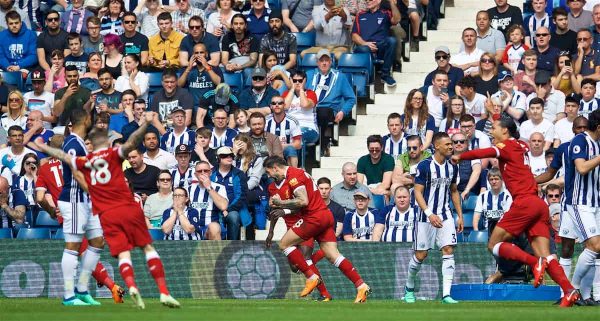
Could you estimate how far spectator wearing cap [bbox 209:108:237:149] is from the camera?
20891mm

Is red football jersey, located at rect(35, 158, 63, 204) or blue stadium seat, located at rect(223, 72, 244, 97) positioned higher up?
blue stadium seat, located at rect(223, 72, 244, 97)

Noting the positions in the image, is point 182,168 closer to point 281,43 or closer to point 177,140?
point 177,140

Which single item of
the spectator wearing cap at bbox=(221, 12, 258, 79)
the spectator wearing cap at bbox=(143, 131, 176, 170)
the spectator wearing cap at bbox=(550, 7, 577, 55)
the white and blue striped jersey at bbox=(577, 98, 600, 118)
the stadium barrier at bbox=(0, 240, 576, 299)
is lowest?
the stadium barrier at bbox=(0, 240, 576, 299)

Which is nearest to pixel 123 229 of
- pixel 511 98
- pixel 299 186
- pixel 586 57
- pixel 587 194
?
pixel 299 186

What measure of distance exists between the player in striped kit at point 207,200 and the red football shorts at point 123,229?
17.6 ft

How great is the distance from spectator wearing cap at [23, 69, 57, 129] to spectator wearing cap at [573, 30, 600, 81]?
862 centimetres

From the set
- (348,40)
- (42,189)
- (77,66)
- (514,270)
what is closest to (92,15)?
(77,66)

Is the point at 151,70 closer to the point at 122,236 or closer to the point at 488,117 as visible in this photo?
the point at 488,117

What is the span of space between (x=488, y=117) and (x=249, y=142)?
3643 mm

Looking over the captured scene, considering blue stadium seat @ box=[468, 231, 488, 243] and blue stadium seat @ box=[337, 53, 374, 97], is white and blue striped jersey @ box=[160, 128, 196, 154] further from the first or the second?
blue stadium seat @ box=[468, 231, 488, 243]

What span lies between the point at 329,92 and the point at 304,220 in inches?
210

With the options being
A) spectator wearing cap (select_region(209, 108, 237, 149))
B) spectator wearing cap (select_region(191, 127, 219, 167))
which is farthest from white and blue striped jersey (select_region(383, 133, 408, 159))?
spectator wearing cap (select_region(191, 127, 219, 167))

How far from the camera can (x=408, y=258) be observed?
717 inches

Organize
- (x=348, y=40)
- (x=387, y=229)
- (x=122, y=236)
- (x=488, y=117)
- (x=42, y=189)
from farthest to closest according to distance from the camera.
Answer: (x=348, y=40) < (x=488, y=117) < (x=387, y=229) < (x=42, y=189) < (x=122, y=236)
